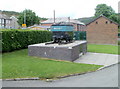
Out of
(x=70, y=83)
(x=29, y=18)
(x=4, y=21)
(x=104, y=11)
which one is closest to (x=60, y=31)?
(x=70, y=83)

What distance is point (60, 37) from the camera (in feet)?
46.1

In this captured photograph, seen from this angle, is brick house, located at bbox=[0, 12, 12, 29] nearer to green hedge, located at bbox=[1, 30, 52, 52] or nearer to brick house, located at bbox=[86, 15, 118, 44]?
brick house, located at bbox=[86, 15, 118, 44]

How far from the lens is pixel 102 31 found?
101ft

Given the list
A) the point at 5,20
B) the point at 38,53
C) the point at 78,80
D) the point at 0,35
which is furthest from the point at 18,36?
the point at 5,20

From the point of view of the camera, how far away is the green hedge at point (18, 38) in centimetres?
1298

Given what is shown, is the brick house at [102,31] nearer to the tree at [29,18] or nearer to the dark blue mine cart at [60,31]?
the dark blue mine cart at [60,31]

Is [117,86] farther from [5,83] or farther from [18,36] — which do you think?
Result: [18,36]

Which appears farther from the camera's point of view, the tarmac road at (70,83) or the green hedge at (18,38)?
the green hedge at (18,38)

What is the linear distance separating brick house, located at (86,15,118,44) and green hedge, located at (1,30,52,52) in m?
14.6

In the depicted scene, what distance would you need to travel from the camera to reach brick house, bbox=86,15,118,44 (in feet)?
98.3

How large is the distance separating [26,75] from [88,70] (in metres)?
3.22

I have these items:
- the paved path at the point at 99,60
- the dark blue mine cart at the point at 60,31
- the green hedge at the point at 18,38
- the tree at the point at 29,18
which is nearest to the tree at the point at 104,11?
the tree at the point at 29,18

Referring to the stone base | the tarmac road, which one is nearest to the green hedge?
the stone base

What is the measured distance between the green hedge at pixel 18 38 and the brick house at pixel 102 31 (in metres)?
14.6
